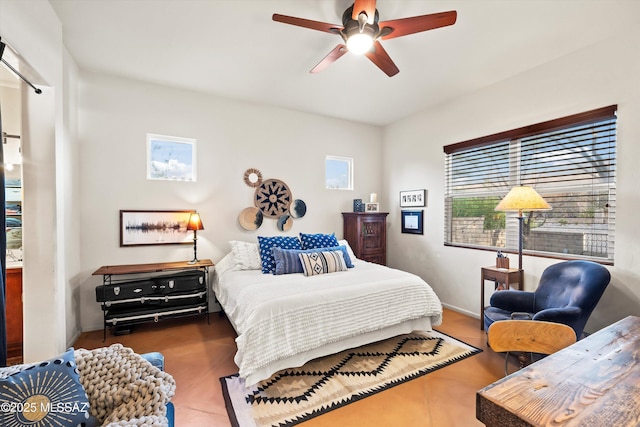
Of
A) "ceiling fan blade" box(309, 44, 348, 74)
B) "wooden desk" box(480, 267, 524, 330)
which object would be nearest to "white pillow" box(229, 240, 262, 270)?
"ceiling fan blade" box(309, 44, 348, 74)

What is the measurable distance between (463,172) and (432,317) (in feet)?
6.52

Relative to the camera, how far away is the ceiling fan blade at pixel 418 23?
178 centimetres

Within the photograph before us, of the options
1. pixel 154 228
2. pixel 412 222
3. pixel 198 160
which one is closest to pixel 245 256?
pixel 154 228

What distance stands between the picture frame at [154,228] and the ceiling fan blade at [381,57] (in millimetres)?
2724

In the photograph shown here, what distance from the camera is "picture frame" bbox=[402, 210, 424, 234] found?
14.0 ft

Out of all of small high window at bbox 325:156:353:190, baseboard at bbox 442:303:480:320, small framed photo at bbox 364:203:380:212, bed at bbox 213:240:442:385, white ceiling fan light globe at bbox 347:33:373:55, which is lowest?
baseboard at bbox 442:303:480:320

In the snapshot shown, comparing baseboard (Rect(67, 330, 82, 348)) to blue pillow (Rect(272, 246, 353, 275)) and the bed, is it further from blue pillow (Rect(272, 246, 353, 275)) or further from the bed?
blue pillow (Rect(272, 246, 353, 275))

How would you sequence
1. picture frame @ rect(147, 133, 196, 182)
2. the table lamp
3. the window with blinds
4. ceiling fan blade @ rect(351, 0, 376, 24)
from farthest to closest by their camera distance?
1. picture frame @ rect(147, 133, 196, 182)
2. the table lamp
3. the window with blinds
4. ceiling fan blade @ rect(351, 0, 376, 24)

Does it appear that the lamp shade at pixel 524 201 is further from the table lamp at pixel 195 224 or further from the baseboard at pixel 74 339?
the baseboard at pixel 74 339

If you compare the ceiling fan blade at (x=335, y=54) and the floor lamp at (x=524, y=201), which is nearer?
the ceiling fan blade at (x=335, y=54)

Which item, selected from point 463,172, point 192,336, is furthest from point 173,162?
point 463,172

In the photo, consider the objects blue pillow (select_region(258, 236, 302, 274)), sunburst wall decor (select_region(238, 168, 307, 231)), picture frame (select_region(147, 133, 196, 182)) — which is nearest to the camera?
blue pillow (select_region(258, 236, 302, 274))

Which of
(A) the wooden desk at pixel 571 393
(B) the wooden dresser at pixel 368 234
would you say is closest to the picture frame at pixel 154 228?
(B) the wooden dresser at pixel 368 234

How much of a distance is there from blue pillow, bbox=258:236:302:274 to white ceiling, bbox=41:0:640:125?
189 centimetres
